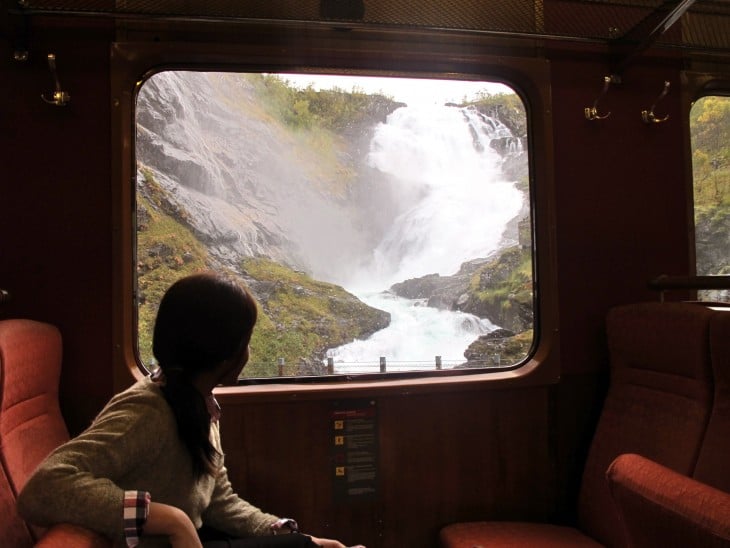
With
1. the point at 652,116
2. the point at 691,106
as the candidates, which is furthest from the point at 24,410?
the point at 691,106

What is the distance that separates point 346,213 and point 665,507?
146 cm

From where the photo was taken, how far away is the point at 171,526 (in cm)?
106

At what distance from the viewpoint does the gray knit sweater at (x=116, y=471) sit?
3.29 feet

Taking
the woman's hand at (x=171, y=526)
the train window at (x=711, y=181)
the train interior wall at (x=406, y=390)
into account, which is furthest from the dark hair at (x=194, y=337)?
the train window at (x=711, y=181)

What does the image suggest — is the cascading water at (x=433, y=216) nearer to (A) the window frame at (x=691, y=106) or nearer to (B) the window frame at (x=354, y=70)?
(B) the window frame at (x=354, y=70)

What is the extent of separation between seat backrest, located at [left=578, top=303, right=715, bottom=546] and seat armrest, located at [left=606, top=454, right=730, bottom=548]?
1.63ft

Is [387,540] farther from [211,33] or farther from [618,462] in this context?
[211,33]

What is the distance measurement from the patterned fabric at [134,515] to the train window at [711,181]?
2.40 metres

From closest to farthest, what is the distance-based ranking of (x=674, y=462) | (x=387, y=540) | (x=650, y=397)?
1. (x=674, y=462)
2. (x=650, y=397)
3. (x=387, y=540)

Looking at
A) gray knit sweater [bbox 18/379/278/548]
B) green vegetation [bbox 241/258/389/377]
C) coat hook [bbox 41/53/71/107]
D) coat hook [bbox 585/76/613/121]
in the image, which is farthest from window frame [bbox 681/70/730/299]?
coat hook [bbox 41/53/71/107]

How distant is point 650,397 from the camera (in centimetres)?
191

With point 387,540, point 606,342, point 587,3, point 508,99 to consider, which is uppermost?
point 587,3

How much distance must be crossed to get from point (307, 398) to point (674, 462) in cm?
124

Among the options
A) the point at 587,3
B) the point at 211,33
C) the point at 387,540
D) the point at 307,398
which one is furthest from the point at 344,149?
the point at 387,540
